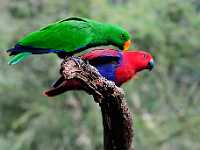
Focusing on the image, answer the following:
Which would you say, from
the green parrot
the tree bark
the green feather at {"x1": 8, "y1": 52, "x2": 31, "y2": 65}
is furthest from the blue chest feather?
the green feather at {"x1": 8, "y1": 52, "x2": 31, "y2": 65}

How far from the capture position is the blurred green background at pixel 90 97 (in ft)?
29.1

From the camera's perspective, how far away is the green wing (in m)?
3.02

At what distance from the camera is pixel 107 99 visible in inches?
106

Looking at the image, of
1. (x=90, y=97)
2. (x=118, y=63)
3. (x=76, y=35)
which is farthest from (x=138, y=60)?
(x=90, y=97)

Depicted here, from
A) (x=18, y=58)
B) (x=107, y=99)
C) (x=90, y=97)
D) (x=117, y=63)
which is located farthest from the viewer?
(x=90, y=97)

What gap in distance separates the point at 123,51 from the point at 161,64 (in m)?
6.25

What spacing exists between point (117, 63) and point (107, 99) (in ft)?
1.72

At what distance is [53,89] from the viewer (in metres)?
2.99

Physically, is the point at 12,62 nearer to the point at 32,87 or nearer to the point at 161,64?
the point at 32,87

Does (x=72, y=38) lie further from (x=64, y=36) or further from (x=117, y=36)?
(x=117, y=36)

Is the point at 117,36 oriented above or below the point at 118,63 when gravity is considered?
above

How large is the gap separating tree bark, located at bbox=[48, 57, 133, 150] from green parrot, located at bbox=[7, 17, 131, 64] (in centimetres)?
20

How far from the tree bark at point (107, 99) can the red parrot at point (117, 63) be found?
232mm

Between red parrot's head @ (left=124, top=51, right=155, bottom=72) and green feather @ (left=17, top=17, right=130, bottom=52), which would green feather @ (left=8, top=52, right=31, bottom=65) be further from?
red parrot's head @ (left=124, top=51, right=155, bottom=72)
